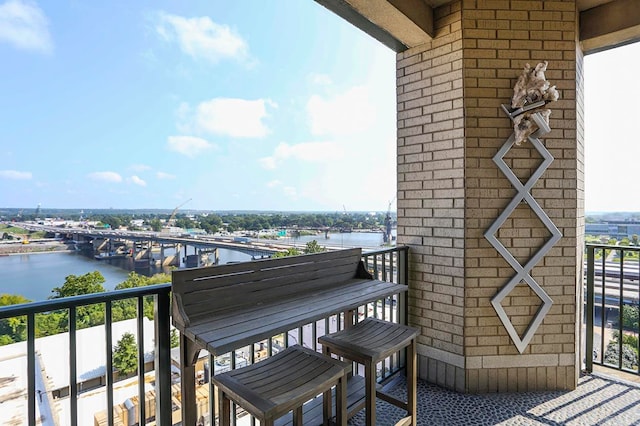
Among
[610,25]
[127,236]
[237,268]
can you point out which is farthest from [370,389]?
[127,236]

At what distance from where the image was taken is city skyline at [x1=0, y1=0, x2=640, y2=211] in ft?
43.2

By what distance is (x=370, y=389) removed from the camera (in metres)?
1.86

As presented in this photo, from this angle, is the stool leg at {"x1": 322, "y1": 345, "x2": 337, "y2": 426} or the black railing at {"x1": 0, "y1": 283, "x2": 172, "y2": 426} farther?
the stool leg at {"x1": 322, "y1": 345, "x2": 337, "y2": 426}

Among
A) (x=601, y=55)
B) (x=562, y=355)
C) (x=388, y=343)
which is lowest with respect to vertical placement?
(x=562, y=355)

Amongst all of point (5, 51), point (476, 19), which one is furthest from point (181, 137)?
point (476, 19)

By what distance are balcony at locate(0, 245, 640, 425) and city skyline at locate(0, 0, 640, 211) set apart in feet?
23.2

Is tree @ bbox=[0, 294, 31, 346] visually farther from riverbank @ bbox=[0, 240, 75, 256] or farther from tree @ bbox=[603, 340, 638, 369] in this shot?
tree @ bbox=[603, 340, 638, 369]

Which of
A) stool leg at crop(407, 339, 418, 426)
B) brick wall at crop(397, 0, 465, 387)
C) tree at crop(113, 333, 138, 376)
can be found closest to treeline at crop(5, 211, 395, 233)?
brick wall at crop(397, 0, 465, 387)

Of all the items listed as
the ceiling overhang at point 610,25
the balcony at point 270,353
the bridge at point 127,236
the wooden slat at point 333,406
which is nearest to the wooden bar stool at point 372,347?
the wooden slat at point 333,406

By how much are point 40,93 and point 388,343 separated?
2137 centimetres

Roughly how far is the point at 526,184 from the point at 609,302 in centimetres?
165

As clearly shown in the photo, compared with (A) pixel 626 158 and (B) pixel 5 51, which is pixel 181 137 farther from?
(A) pixel 626 158

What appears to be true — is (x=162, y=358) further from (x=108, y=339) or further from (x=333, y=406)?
(x=333, y=406)

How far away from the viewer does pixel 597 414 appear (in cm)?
245
